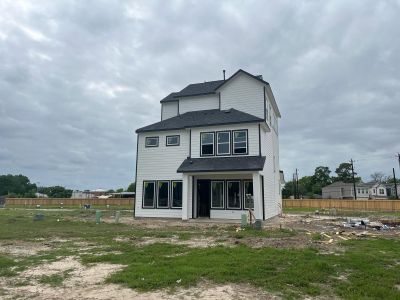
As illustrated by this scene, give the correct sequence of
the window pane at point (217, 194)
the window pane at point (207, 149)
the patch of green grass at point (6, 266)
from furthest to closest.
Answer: the window pane at point (207, 149), the window pane at point (217, 194), the patch of green grass at point (6, 266)

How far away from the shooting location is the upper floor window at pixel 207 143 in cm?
2147

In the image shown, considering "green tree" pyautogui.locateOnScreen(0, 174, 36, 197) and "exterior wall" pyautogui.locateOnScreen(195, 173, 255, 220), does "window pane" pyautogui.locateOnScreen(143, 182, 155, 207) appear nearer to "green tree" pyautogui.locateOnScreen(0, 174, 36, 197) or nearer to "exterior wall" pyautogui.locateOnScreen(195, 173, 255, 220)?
"exterior wall" pyautogui.locateOnScreen(195, 173, 255, 220)

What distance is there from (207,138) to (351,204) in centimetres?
3019

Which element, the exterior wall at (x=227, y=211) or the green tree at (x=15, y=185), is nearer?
the exterior wall at (x=227, y=211)

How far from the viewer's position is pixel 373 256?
862 cm

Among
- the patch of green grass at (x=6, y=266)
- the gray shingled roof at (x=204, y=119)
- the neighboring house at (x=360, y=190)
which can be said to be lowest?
the patch of green grass at (x=6, y=266)

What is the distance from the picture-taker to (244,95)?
22.9 metres

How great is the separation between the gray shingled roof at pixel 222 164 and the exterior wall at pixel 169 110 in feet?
20.0

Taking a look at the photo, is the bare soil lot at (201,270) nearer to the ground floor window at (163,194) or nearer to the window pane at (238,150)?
the window pane at (238,150)

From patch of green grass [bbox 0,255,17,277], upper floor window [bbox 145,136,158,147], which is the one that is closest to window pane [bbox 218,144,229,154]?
upper floor window [bbox 145,136,158,147]

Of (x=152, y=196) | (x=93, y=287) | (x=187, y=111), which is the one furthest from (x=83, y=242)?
(x=187, y=111)

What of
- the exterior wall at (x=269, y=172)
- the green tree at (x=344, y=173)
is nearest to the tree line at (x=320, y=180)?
the green tree at (x=344, y=173)

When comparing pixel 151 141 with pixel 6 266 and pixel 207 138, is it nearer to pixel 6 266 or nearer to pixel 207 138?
pixel 207 138

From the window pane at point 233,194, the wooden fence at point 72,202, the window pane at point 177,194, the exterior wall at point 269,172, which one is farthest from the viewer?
the wooden fence at point 72,202
